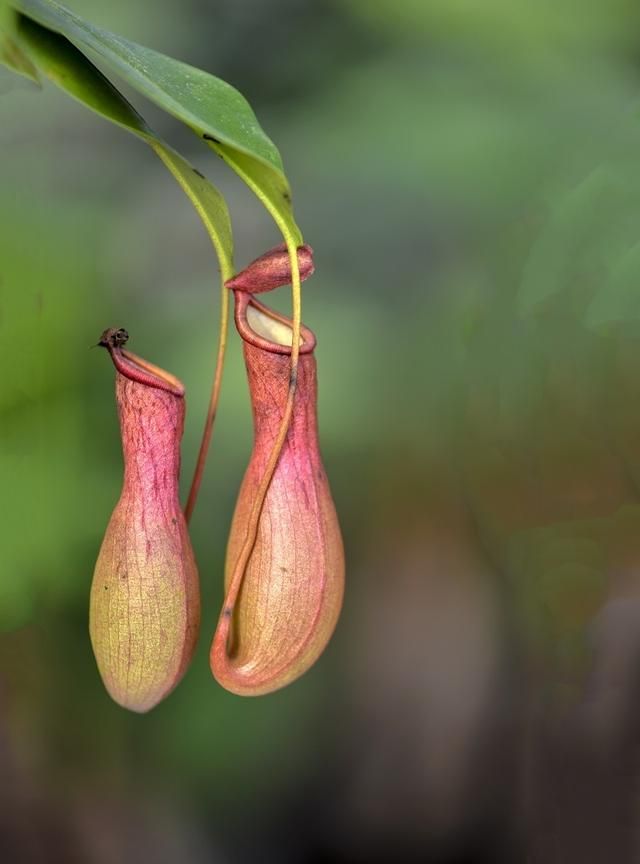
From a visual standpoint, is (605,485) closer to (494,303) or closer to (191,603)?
(494,303)

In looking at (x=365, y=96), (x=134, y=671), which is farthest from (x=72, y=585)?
(x=365, y=96)

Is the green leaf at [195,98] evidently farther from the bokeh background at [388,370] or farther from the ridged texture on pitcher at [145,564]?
the bokeh background at [388,370]

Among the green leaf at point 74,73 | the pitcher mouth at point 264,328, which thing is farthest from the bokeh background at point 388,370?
the green leaf at point 74,73

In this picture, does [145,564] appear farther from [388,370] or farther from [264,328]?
[388,370]

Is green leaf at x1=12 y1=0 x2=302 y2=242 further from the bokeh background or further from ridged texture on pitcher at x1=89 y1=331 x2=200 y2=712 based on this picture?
the bokeh background

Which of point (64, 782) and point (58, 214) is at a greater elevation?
point (58, 214)

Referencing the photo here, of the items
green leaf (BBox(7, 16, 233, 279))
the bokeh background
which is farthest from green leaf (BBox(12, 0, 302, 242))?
the bokeh background

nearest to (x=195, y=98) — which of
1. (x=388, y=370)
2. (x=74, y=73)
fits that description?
(x=74, y=73)
